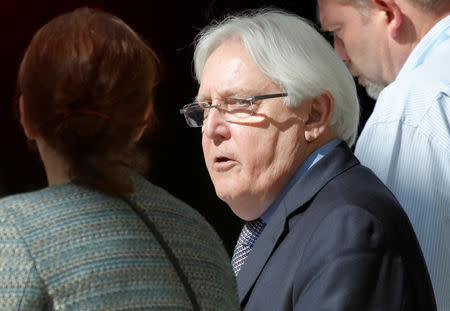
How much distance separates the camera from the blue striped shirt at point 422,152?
1760 mm

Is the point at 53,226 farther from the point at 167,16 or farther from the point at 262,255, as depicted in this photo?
the point at 167,16

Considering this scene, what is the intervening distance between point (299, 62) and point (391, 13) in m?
0.38

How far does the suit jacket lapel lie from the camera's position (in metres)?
1.79

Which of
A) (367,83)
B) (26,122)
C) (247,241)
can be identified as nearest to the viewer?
(26,122)

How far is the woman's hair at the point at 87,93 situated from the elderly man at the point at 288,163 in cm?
57

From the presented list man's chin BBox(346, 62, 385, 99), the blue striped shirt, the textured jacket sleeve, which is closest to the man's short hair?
the blue striped shirt

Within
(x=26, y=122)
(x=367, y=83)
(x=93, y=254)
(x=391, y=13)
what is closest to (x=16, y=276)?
(x=93, y=254)

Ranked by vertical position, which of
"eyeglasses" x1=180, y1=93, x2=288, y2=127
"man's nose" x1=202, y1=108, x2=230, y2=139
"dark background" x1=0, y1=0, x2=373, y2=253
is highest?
"eyeglasses" x1=180, y1=93, x2=288, y2=127

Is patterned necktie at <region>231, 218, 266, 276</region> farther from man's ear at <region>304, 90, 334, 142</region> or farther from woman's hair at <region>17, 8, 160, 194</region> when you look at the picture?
woman's hair at <region>17, 8, 160, 194</region>

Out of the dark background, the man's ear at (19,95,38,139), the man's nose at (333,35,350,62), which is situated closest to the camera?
the man's ear at (19,95,38,139)

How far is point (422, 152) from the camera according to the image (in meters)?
1.77

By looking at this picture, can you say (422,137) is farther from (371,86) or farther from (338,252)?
(371,86)

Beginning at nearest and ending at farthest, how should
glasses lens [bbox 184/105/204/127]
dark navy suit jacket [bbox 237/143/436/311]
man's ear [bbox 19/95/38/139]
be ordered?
man's ear [bbox 19/95/38/139], dark navy suit jacket [bbox 237/143/436/311], glasses lens [bbox 184/105/204/127]

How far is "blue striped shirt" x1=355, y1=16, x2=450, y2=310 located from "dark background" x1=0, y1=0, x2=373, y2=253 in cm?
163
